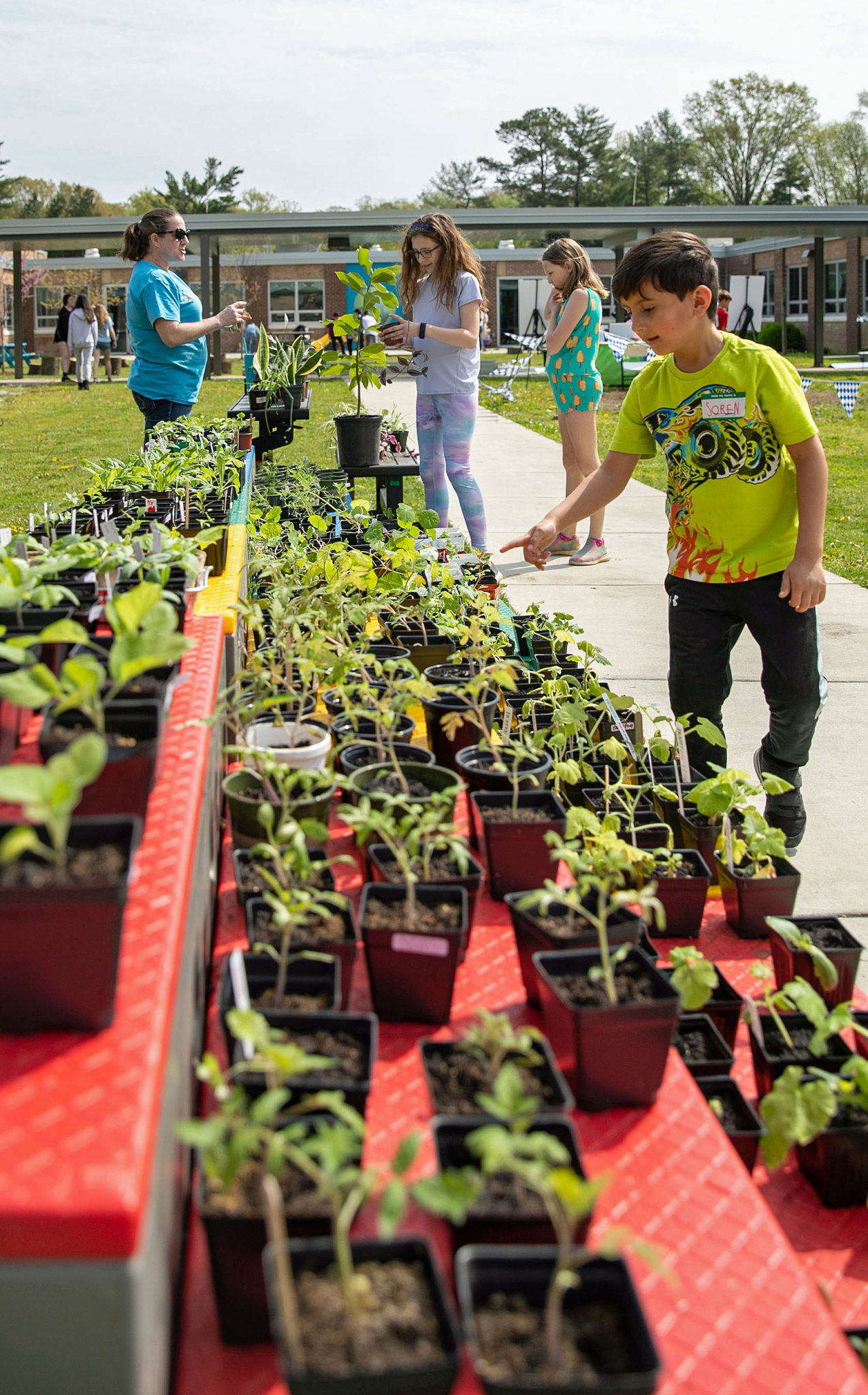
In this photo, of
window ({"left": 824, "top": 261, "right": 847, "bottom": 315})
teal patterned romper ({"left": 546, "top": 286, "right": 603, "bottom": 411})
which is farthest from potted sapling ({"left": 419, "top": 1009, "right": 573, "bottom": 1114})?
window ({"left": 824, "top": 261, "right": 847, "bottom": 315})

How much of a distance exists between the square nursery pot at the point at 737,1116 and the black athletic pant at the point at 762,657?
113 centimetres

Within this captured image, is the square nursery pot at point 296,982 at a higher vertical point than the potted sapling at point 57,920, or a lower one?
lower

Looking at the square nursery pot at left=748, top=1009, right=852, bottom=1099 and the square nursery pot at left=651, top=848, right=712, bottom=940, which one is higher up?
the square nursery pot at left=651, top=848, right=712, bottom=940

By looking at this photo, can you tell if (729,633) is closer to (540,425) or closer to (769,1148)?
(769,1148)

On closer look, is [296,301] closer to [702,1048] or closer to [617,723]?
[617,723]

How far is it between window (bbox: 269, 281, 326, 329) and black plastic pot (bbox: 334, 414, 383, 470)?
3500cm

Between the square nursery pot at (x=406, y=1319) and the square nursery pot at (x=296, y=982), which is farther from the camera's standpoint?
the square nursery pot at (x=296, y=982)

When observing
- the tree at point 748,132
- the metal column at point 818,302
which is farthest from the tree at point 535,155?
the metal column at point 818,302

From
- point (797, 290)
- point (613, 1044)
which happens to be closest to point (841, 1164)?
point (613, 1044)

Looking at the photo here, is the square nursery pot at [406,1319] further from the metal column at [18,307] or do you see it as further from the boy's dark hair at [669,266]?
the metal column at [18,307]

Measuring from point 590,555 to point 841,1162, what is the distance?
589cm

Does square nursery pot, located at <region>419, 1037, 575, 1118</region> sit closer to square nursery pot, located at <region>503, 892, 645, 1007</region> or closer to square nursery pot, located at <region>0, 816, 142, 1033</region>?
square nursery pot, located at <region>503, 892, 645, 1007</region>

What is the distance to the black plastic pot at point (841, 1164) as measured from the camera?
1734 mm

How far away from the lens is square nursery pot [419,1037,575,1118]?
1.22 meters
